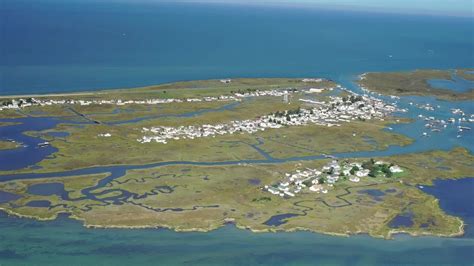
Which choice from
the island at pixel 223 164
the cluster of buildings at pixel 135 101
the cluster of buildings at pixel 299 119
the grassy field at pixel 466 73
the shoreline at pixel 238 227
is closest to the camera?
the shoreline at pixel 238 227

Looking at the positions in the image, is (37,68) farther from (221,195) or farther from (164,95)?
(221,195)

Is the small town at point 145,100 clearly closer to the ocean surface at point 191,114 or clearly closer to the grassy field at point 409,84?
the ocean surface at point 191,114

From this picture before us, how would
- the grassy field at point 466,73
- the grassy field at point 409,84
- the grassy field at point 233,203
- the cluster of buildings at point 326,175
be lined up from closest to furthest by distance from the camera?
the grassy field at point 233,203, the cluster of buildings at point 326,175, the grassy field at point 409,84, the grassy field at point 466,73

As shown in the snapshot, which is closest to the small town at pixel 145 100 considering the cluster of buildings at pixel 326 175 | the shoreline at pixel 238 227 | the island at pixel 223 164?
the island at pixel 223 164

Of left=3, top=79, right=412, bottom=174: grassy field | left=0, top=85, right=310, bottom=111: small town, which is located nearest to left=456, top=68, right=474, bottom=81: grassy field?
left=0, top=85, right=310, bottom=111: small town

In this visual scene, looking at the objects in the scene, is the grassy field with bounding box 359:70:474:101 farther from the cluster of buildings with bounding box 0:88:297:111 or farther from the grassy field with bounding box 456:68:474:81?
the cluster of buildings with bounding box 0:88:297:111

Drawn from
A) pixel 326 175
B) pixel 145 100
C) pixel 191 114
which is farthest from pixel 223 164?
pixel 145 100
